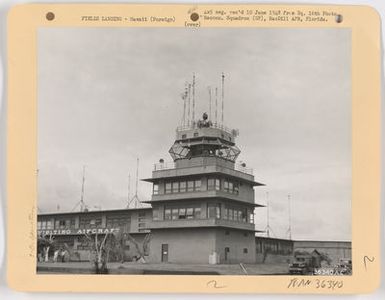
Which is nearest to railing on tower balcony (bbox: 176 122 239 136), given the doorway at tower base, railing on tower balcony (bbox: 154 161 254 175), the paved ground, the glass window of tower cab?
the glass window of tower cab

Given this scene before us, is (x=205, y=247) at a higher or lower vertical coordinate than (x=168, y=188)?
lower

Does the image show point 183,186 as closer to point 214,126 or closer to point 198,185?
point 198,185

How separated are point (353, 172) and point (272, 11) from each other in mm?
616

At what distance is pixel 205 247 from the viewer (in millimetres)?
2346

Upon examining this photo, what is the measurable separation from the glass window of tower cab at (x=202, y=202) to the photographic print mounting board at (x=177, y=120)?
0.09 meters

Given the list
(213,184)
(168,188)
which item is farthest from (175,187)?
(213,184)

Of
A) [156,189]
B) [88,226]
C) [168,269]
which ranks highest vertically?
[156,189]

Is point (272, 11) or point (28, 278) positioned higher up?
point (272, 11)

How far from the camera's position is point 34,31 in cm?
235

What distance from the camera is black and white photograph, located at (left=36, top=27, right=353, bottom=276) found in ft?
7.58

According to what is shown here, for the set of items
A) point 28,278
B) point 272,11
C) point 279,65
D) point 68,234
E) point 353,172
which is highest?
point 272,11

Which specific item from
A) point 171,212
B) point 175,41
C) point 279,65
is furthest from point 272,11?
point 171,212

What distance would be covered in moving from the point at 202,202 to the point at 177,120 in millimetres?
299

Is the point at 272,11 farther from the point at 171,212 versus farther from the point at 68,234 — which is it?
the point at 68,234
